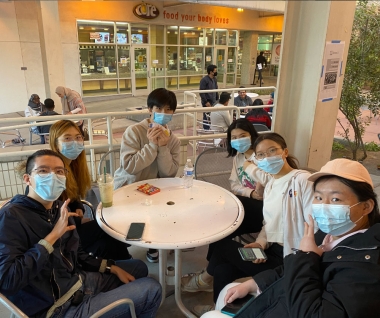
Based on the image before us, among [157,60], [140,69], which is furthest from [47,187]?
[157,60]

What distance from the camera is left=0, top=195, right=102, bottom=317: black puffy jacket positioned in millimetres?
1219

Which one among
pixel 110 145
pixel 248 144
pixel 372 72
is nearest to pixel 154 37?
pixel 372 72

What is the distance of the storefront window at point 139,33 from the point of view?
11.2 m

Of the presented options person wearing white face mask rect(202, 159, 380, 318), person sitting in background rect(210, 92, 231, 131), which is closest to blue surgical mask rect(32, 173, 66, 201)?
person wearing white face mask rect(202, 159, 380, 318)

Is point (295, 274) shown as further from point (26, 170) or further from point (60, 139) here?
point (60, 139)

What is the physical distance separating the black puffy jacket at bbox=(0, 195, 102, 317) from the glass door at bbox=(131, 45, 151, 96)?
Result: 35.1 feet

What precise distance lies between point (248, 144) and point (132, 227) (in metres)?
1.12

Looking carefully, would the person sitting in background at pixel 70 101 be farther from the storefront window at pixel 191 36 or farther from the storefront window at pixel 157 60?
the storefront window at pixel 191 36

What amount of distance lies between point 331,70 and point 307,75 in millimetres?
225

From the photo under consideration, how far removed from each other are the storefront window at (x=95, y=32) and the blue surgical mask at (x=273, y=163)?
9.92 metres

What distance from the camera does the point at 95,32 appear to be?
34.1 feet

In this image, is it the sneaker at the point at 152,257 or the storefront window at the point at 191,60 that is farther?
the storefront window at the point at 191,60

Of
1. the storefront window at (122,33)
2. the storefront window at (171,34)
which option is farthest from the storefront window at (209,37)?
the storefront window at (122,33)

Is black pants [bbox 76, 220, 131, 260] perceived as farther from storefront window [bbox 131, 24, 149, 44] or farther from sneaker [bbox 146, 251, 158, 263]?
storefront window [bbox 131, 24, 149, 44]
